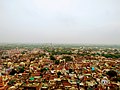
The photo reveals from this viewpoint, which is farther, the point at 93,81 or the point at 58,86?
the point at 93,81

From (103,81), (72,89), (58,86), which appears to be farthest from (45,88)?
(103,81)

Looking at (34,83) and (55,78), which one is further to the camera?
(55,78)

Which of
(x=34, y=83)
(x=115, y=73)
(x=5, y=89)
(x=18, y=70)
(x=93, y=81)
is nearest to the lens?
(x=5, y=89)

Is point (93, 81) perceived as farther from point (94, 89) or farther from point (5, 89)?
point (5, 89)

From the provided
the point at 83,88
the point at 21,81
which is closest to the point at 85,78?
the point at 83,88

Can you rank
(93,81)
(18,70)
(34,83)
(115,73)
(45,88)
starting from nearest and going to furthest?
(45,88) < (34,83) < (93,81) < (115,73) < (18,70)

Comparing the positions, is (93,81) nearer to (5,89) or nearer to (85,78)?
(85,78)

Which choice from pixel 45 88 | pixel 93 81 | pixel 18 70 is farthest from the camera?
pixel 18 70

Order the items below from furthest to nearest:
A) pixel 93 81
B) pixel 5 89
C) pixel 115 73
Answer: pixel 115 73 < pixel 93 81 < pixel 5 89

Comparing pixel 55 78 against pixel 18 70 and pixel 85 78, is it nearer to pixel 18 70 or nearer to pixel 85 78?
pixel 85 78
